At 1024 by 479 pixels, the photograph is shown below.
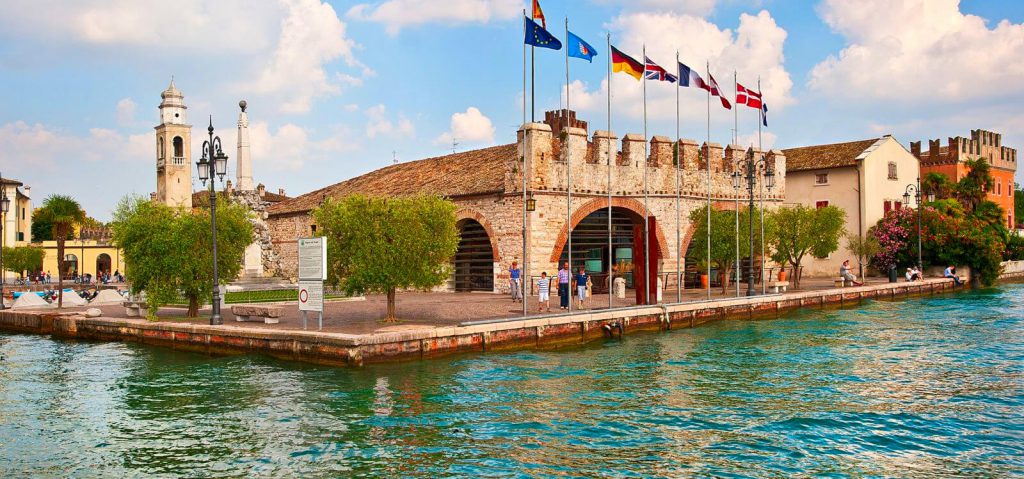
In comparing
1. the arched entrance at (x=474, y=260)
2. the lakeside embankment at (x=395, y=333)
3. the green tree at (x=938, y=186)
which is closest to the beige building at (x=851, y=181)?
the green tree at (x=938, y=186)

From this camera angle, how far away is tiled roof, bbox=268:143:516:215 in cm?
3519

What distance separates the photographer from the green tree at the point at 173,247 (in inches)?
918

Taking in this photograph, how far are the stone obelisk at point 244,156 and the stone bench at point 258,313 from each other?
23615 mm

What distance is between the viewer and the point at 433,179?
39.6 metres

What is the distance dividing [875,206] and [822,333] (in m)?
28.0

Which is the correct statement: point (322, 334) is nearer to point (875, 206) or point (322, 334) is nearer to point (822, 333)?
point (822, 333)

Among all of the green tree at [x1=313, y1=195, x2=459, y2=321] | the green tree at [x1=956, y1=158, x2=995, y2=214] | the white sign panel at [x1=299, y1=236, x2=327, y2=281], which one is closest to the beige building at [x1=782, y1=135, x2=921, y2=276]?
the green tree at [x1=956, y1=158, x2=995, y2=214]

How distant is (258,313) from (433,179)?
18.7m

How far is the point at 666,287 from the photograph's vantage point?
118 ft

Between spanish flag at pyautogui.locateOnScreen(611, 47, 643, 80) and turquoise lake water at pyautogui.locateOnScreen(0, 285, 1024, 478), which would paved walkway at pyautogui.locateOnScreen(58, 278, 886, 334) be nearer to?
turquoise lake water at pyautogui.locateOnScreen(0, 285, 1024, 478)

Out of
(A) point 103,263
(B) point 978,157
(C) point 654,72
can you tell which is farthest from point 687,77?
(A) point 103,263

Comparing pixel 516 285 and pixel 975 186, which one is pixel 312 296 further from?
pixel 975 186

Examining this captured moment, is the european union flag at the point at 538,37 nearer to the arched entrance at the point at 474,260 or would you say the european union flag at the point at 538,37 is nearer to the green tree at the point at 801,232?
the arched entrance at the point at 474,260

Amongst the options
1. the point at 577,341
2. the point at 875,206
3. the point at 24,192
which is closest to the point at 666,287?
the point at 577,341
